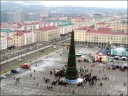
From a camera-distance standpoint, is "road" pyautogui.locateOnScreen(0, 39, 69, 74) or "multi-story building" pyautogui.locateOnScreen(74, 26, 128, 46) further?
"multi-story building" pyautogui.locateOnScreen(74, 26, 128, 46)

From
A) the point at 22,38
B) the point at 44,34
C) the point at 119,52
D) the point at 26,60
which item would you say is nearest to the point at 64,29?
the point at 44,34

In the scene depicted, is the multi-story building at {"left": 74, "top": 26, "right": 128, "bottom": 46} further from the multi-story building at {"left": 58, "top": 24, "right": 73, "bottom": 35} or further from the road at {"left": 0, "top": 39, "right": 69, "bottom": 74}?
the multi-story building at {"left": 58, "top": 24, "right": 73, "bottom": 35}

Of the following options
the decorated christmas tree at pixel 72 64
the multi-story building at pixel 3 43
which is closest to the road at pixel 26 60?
the multi-story building at pixel 3 43

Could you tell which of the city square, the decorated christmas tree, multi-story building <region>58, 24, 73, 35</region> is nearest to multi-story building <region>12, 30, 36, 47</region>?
the city square

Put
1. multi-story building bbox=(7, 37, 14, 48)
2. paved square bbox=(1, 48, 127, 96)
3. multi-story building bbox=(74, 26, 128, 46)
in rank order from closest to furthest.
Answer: paved square bbox=(1, 48, 127, 96) → multi-story building bbox=(7, 37, 14, 48) → multi-story building bbox=(74, 26, 128, 46)

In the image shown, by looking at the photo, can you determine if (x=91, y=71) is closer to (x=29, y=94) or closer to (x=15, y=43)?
(x=29, y=94)

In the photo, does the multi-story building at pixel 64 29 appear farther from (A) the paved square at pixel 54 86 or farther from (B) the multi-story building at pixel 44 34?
(A) the paved square at pixel 54 86

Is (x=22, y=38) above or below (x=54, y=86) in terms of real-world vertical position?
above

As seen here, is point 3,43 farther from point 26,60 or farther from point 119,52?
point 119,52
